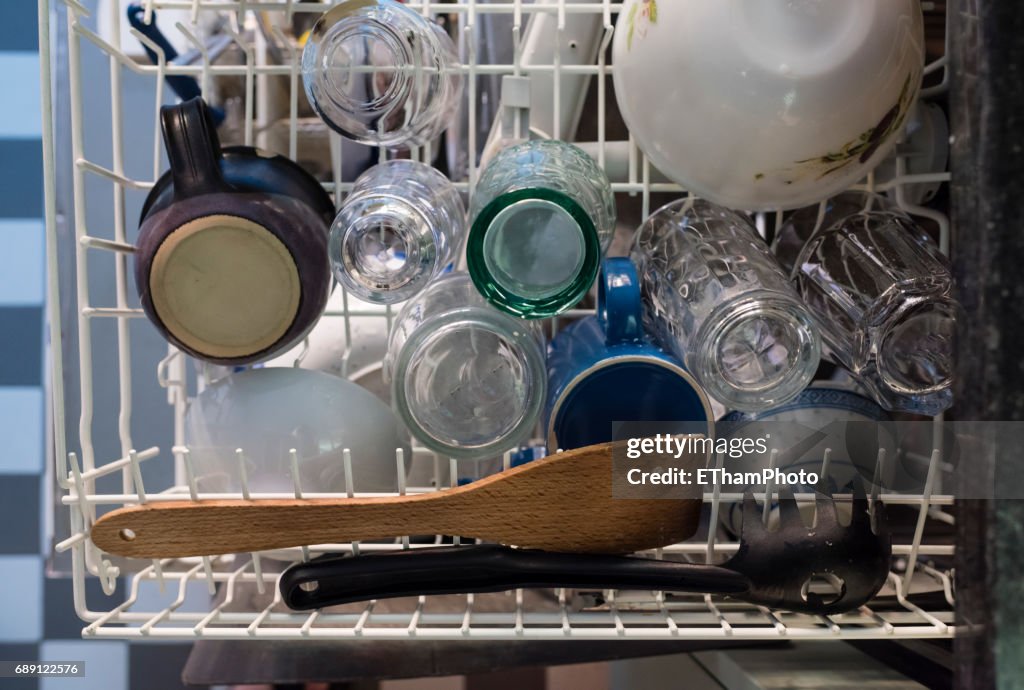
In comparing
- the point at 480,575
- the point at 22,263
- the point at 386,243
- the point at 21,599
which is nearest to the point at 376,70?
the point at 386,243

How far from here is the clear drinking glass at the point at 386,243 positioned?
452 millimetres

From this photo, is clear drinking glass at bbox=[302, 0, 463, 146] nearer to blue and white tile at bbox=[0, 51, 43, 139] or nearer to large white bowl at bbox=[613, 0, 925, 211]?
large white bowl at bbox=[613, 0, 925, 211]

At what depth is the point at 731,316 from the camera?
434mm

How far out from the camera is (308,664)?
0.62m

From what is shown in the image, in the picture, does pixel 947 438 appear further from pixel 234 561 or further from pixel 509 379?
pixel 234 561

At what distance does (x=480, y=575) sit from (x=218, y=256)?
26cm

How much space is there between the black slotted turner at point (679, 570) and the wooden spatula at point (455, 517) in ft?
0.05

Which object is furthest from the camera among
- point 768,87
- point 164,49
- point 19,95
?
point 19,95

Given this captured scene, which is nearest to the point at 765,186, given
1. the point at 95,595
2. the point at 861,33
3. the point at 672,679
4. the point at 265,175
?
the point at 861,33

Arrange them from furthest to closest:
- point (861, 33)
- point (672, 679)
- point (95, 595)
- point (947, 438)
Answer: point (95, 595) → point (672, 679) → point (947, 438) → point (861, 33)

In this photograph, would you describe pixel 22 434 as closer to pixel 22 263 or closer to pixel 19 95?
pixel 22 263

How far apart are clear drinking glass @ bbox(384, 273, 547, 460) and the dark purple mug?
85mm

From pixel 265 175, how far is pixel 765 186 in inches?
12.8

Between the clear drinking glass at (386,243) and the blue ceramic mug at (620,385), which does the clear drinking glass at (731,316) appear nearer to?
the blue ceramic mug at (620,385)
